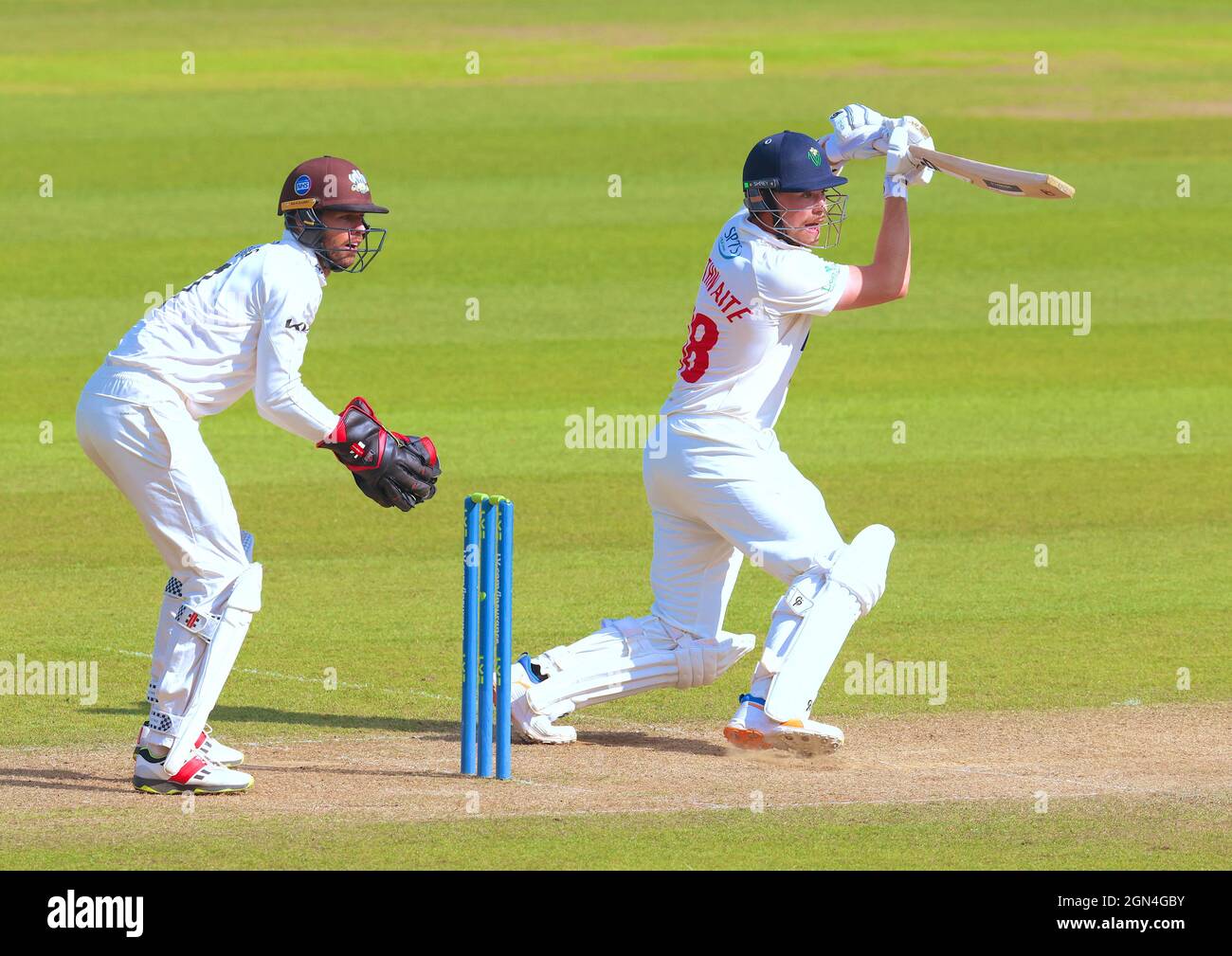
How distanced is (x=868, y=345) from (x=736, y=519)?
8.83m

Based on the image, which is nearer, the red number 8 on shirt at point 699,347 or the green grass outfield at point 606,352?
the red number 8 on shirt at point 699,347

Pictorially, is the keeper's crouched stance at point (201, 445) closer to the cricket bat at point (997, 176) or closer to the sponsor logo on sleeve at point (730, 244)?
the sponsor logo on sleeve at point (730, 244)

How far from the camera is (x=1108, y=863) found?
6.07 m

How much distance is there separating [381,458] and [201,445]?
610mm

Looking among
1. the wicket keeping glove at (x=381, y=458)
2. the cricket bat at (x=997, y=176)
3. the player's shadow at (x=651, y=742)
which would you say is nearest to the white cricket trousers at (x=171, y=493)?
the wicket keeping glove at (x=381, y=458)

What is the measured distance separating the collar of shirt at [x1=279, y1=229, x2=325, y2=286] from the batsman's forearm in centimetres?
199

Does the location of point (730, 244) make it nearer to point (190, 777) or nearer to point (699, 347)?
point (699, 347)

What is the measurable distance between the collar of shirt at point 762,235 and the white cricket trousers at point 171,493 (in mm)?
2116

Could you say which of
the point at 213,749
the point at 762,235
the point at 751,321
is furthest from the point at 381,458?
the point at 762,235

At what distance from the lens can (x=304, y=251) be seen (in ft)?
23.2

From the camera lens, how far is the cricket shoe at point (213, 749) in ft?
22.8

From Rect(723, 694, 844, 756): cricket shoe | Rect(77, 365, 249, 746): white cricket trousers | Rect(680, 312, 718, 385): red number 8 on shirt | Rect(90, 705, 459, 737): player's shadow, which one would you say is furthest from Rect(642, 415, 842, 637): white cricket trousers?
Rect(77, 365, 249, 746): white cricket trousers

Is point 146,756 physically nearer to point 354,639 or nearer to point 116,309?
point 354,639

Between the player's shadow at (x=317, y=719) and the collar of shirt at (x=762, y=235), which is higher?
the collar of shirt at (x=762, y=235)
